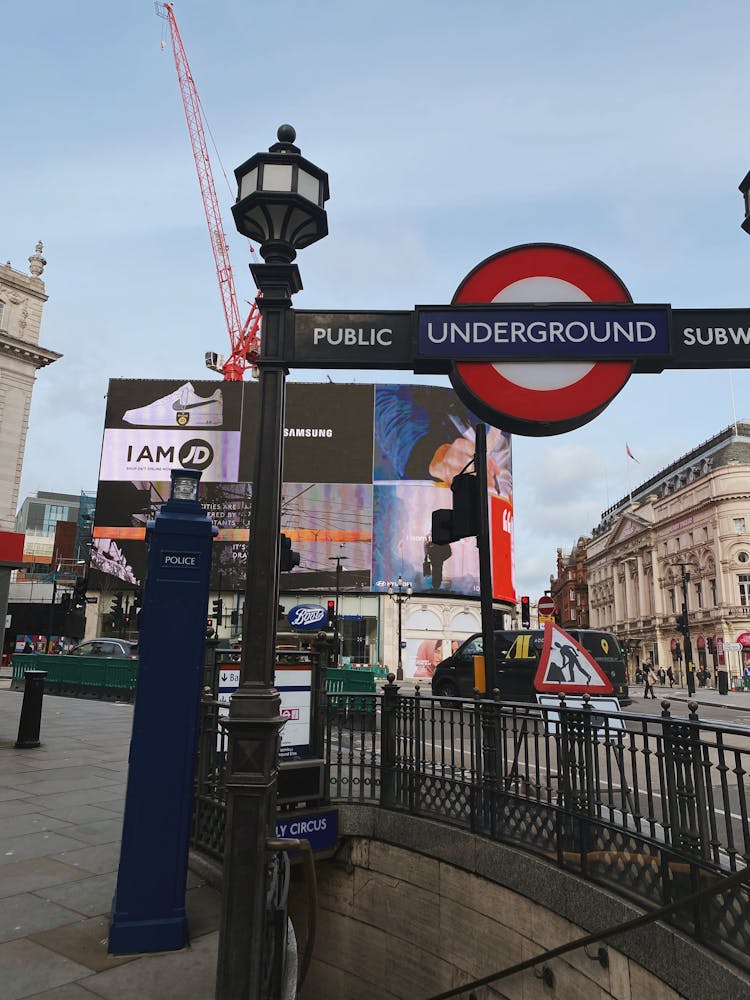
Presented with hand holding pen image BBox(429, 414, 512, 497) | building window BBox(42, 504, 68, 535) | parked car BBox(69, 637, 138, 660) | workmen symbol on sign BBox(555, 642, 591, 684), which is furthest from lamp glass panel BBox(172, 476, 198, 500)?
building window BBox(42, 504, 68, 535)

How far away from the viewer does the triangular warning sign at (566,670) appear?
18.8 ft

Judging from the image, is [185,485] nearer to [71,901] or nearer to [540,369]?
[540,369]

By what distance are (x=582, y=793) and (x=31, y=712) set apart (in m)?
9.99

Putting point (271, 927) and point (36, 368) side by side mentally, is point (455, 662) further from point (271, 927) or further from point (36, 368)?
point (36, 368)

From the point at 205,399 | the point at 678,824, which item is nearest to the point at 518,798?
the point at 678,824

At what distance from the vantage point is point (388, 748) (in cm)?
690

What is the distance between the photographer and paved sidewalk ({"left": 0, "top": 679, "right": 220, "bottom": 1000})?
3828 mm

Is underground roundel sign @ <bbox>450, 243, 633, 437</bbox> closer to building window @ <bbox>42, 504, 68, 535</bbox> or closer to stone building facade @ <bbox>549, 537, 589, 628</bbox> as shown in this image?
stone building facade @ <bbox>549, 537, 589, 628</bbox>

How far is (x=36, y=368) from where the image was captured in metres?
40.7

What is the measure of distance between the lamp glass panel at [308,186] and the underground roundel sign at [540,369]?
103 cm

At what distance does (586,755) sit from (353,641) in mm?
56617

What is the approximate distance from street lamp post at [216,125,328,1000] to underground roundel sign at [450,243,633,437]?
3.48ft

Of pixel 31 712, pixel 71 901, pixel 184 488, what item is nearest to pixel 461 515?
pixel 184 488

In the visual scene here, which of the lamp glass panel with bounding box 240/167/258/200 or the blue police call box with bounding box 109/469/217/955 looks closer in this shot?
the lamp glass panel with bounding box 240/167/258/200
